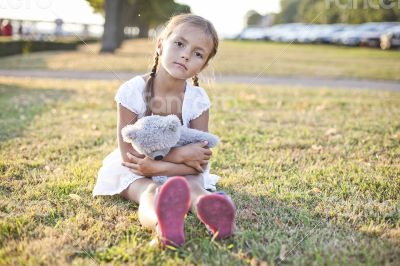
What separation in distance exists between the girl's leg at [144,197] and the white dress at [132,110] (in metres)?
0.05

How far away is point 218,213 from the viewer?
1.95 metres

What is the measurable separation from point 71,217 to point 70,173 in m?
0.89

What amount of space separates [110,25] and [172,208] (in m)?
20.5

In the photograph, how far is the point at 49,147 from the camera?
12.5 ft

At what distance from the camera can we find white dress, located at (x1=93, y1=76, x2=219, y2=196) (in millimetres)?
2594

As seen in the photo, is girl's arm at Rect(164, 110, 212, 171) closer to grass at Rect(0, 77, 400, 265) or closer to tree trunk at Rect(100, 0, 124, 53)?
grass at Rect(0, 77, 400, 265)

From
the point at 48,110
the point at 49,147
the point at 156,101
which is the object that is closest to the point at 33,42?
the point at 48,110

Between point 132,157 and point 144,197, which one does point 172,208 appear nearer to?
point 144,197

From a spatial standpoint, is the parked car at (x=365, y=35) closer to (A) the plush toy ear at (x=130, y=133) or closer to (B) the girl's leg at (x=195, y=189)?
(B) the girl's leg at (x=195, y=189)

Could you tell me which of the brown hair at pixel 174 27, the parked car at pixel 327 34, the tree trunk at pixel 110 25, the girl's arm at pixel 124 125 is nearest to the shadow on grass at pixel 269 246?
the girl's arm at pixel 124 125

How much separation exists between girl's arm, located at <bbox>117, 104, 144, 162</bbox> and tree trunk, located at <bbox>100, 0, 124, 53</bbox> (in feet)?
61.5

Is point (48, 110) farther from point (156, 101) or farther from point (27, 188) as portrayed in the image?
point (156, 101)

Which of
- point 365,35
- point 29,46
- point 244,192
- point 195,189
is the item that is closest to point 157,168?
point 195,189

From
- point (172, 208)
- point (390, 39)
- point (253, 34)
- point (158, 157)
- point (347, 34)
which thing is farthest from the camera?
point (253, 34)
